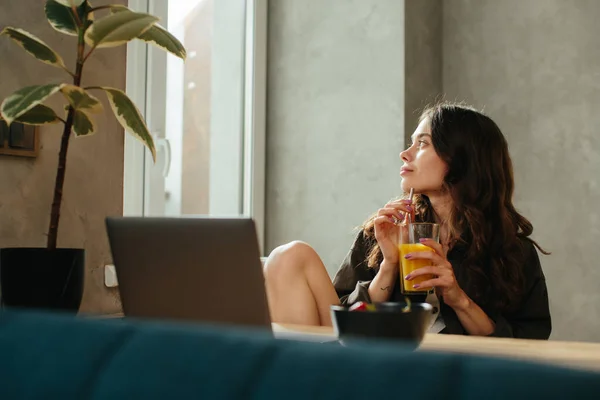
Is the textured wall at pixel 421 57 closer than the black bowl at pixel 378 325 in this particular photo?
No

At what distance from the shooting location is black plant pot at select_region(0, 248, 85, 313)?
62.1 inches

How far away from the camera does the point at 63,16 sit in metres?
1.65

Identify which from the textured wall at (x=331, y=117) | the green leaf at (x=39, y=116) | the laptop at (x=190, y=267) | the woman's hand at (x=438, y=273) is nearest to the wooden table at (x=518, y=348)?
the laptop at (x=190, y=267)

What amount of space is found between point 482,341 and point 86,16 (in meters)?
1.19

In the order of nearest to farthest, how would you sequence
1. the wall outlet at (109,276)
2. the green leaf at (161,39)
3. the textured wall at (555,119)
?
the green leaf at (161,39) → the wall outlet at (109,276) → the textured wall at (555,119)

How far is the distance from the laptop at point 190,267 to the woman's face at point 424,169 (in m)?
1.22

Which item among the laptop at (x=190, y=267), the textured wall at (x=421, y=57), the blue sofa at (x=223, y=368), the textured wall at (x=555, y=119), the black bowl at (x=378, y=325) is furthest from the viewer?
the textured wall at (x=421, y=57)

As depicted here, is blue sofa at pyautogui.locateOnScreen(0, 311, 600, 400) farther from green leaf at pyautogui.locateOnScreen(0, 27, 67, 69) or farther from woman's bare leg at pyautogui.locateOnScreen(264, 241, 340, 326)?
woman's bare leg at pyautogui.locateOnScreen(264, 241, 340, 326)

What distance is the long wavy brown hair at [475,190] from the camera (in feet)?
6.63

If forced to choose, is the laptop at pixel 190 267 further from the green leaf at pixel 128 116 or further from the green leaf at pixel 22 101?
the green leaf at pixel 128 116

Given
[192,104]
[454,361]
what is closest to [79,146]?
[192,104]

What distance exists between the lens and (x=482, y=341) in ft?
3.70

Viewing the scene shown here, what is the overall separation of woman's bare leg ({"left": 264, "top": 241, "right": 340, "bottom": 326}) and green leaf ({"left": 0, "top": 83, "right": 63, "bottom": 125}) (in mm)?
777

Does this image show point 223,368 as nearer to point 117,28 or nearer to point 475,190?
point 117,28
